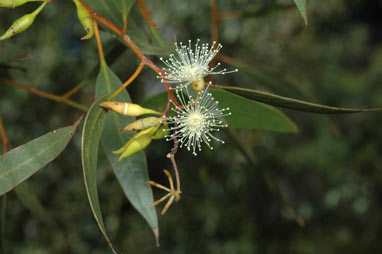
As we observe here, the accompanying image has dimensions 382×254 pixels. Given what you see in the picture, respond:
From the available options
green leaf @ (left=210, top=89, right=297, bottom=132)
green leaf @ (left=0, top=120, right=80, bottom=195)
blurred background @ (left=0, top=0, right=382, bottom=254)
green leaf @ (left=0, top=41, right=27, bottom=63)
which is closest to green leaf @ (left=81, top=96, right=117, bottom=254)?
green leaf @ (left=0, top=120, right=80, bottom=195)

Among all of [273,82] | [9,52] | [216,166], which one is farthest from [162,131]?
[216,166]

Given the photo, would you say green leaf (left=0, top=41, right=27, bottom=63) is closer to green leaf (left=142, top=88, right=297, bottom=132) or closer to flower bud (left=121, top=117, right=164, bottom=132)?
green leaf (left=142, top=88, right=297, bottom=132)

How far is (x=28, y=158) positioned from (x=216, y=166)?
142 centimetres

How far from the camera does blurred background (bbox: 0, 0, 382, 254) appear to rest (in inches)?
77.5

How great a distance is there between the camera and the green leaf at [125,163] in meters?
0.91

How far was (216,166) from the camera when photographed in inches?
85.7

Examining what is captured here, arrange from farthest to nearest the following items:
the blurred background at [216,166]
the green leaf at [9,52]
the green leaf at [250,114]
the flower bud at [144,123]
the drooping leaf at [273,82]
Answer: the blurred background at [216,166] → the drooping leaf at [273,82] → the green leaf at [9,52] → the green leaf at [250,114] → the flower bud at [144,123]

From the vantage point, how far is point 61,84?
2.06 meters

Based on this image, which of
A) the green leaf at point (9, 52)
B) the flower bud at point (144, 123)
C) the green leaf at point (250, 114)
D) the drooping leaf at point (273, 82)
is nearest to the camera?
the flower bud at point (144, 123)

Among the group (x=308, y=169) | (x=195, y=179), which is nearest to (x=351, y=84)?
(x=308, y=169)

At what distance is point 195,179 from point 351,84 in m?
1.61

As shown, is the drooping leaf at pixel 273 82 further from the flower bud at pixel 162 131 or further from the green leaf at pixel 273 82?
the flower bud at pixel 162 131

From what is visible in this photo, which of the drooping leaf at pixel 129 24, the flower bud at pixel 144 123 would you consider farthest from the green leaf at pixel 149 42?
the flower bud at pixel 144 123

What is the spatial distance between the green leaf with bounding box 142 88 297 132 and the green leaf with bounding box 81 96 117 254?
0.46ft
